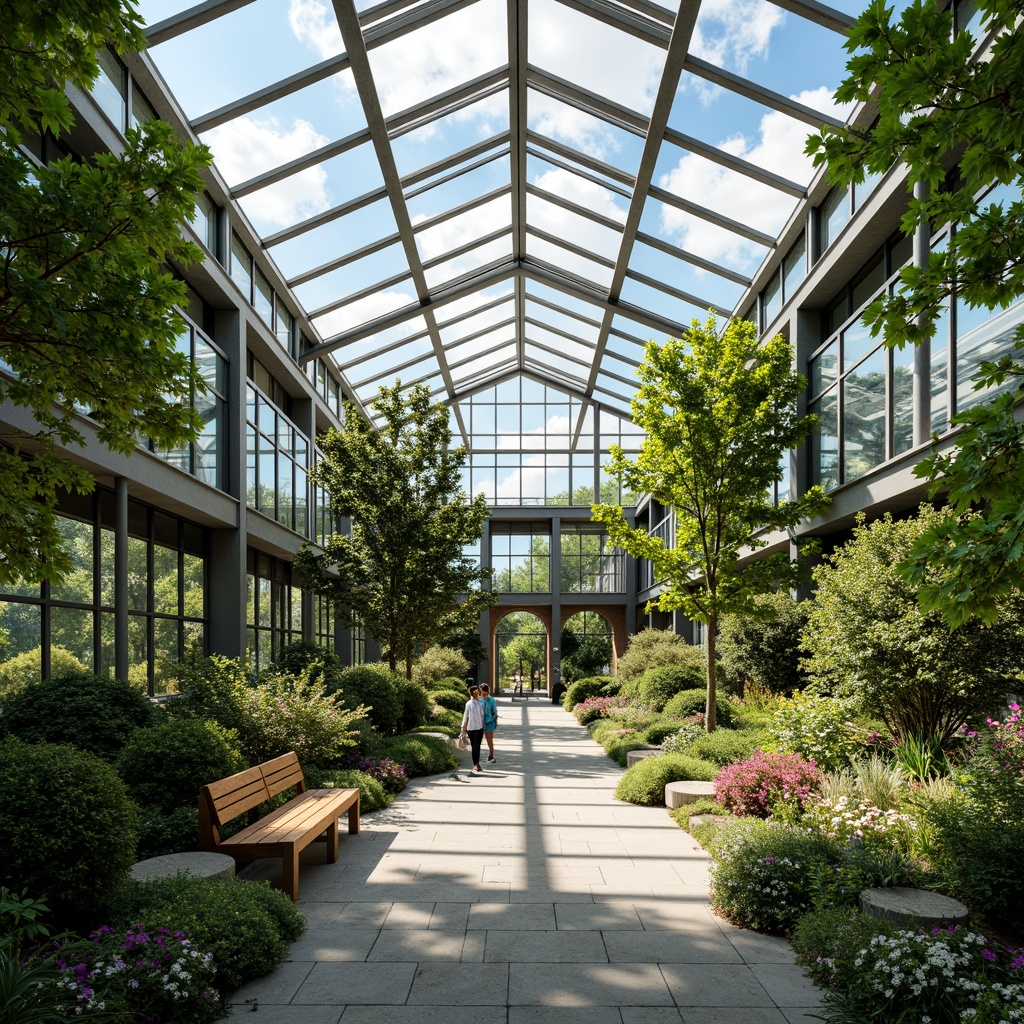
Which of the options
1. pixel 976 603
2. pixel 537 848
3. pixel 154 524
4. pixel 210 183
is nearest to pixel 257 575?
pixel 154 524

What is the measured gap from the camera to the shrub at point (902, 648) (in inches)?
343

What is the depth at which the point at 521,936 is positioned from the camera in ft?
19.8

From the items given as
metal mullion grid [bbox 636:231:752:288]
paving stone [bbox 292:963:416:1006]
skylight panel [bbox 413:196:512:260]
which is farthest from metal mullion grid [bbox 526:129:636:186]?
paving stone [bbox 292:963:416:1006]

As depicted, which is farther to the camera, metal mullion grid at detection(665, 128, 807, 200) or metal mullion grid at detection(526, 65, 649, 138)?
metal mullion grid at detection(526, 65, 649, 138)

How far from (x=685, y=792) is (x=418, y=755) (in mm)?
5177

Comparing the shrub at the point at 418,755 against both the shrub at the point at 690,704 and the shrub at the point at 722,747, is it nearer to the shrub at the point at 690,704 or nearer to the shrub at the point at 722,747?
the shrub at the point at 722,747

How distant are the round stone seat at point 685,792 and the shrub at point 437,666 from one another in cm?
1603

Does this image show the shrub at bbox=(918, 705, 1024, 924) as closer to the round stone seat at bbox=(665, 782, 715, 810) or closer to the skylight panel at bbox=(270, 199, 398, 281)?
the round stone seat at bbox=(665, 782, 715, 810)

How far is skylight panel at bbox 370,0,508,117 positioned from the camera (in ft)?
46.3

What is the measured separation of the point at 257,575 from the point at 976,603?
1822 cm

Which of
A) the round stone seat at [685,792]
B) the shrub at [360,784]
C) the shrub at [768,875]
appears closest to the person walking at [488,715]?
the shrub at [360,784]

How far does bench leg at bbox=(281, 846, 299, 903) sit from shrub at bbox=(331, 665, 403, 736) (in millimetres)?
8026

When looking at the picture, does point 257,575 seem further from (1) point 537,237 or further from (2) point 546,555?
(2) point 546,555

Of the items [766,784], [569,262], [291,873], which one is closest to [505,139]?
[569,262]
